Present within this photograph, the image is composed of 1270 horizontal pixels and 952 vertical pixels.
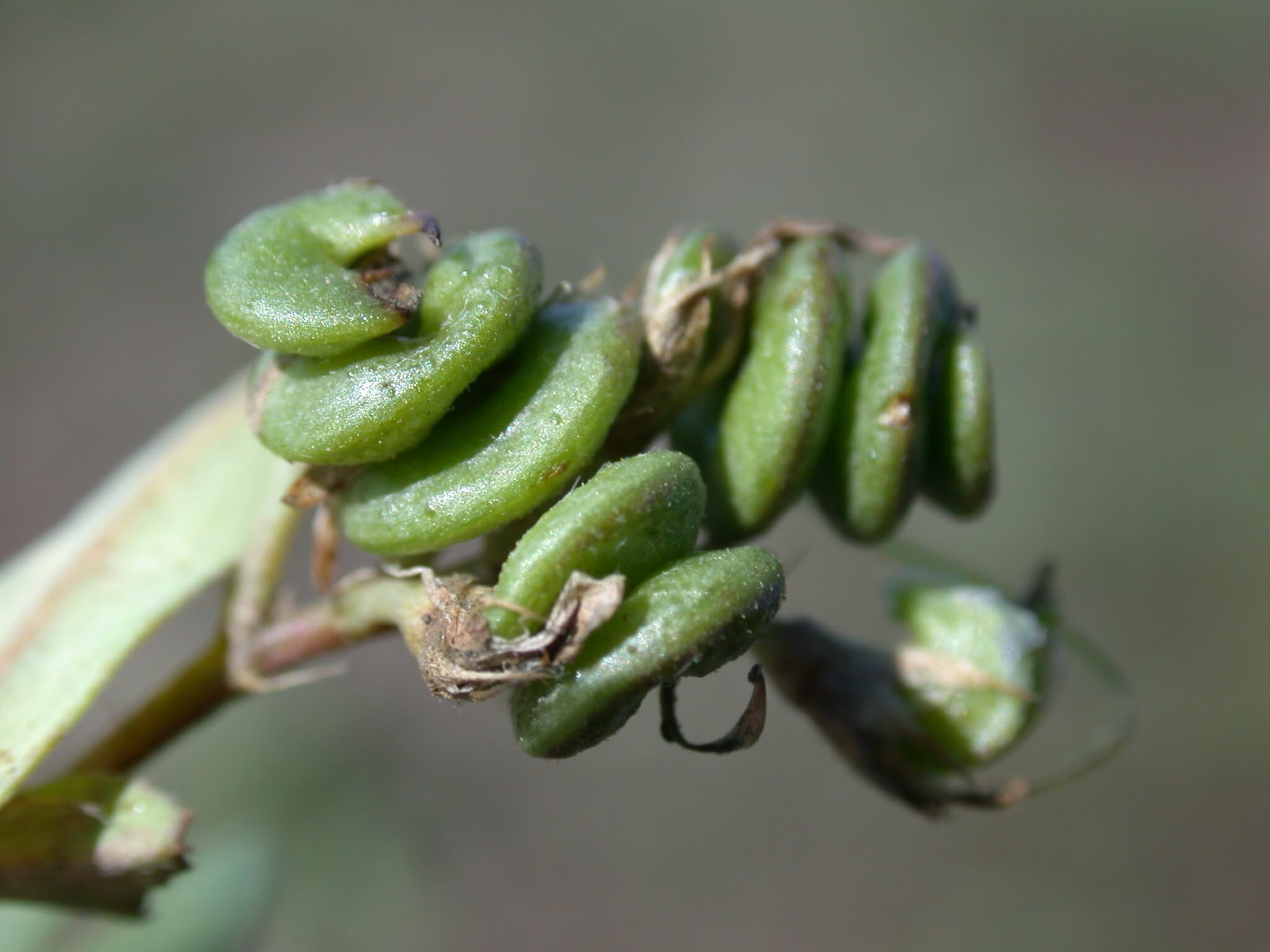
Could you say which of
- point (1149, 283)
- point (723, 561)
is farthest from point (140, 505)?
point (1149, 283)

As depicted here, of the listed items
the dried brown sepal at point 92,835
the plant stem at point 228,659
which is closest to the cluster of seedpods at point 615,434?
the plant stem at point 228,659

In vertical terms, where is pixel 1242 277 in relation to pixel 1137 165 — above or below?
below

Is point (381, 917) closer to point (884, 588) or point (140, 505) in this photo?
point (140, 505)

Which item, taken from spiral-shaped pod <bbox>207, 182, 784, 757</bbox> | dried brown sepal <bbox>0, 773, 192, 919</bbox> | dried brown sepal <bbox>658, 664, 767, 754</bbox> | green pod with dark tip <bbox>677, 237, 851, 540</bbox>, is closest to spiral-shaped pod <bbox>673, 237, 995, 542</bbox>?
green pod with dark tip <bbox>677, 237, 851, 540</bbox>

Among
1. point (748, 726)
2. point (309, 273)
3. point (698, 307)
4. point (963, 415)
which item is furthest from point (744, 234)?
point (748, 726)

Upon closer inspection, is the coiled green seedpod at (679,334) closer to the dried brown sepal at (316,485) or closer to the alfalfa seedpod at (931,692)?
the dried brown sepal at (316,485)

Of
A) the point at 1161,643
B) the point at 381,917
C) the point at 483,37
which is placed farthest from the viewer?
the point at 483,37

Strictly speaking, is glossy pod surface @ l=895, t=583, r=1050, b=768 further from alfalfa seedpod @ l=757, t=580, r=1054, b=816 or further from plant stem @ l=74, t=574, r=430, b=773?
plant stem @ l=74, t=574, r=430, b=773
